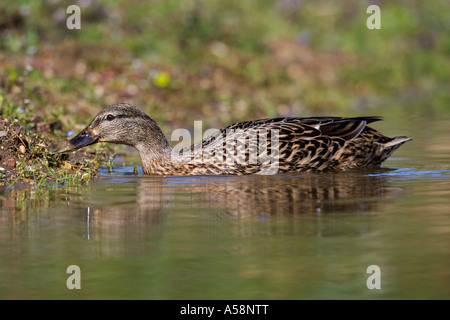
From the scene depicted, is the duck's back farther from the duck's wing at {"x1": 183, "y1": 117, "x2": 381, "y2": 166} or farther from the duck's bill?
the duck's bill

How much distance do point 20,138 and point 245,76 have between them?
939 cm

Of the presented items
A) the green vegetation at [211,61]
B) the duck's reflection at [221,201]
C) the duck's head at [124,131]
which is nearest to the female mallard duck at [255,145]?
the duck's head at [124,131]

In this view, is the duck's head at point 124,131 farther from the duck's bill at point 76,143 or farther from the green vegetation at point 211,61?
the green vegetation at point 211,61

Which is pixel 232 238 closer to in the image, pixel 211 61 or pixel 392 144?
pixel 392 144

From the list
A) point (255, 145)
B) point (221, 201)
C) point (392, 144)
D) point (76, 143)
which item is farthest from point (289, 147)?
point (76, 143)

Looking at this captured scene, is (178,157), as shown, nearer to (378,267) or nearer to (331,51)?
(378,267)

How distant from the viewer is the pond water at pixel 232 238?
5.42m

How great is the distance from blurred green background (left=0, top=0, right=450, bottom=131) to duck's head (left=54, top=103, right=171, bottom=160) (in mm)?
1497

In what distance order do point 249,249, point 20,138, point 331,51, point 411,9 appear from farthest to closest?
point 411,9 → point 331,51 → point 20,138 → point 249,249

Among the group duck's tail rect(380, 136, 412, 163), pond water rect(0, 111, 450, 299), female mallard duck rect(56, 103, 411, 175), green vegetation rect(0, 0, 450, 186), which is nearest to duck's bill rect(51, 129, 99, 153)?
female mallard duck rect(56, 103, 411, 175)

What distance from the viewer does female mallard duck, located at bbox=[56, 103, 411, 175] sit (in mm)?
9664

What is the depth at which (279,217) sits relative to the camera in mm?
7254
